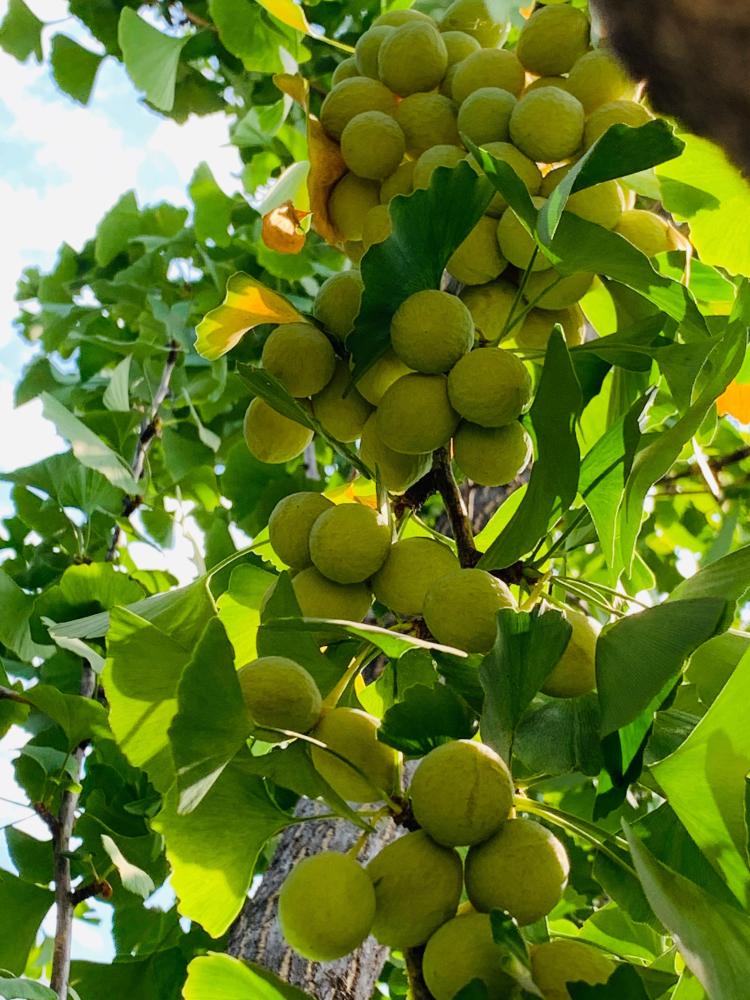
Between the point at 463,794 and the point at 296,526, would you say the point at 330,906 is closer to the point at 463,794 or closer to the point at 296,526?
the point at 463,794

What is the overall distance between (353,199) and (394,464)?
10.1 inches

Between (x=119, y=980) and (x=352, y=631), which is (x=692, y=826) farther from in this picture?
(x=119, y=980)

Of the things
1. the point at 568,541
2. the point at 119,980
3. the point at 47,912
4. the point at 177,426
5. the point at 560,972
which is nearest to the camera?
the point at 560,972

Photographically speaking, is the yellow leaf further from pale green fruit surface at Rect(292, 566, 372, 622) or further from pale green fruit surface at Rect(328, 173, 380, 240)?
pale green fruit surface at Rect(292, 566, 372, 622)

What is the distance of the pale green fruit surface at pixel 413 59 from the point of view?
32.4 inches

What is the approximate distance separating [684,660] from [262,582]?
0.36 meters

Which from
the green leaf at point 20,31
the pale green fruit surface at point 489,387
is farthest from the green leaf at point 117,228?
the pale green fruit surface at point 489,387

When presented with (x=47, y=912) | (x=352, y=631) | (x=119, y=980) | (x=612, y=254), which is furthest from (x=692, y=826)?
(x=119, y=980)

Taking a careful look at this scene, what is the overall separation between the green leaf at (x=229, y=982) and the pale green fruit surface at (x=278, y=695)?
0.38 ft

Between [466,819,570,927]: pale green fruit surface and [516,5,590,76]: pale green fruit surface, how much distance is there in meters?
0.60

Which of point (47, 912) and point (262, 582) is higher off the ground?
point (262, 582)

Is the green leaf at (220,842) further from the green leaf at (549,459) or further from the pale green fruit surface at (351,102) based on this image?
the pale green fruit surface at (351,102)

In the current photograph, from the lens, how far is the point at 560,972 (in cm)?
49

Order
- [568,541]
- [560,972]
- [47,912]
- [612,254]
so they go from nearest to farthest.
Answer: [560,972]
[612,254]
[568,541]
[47,912]
